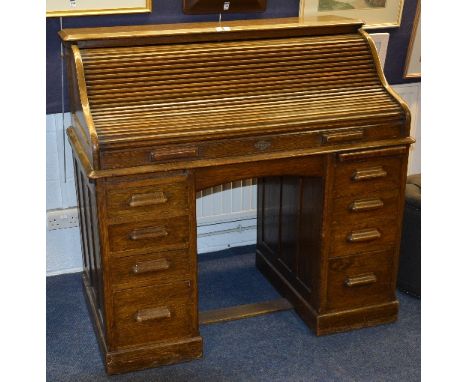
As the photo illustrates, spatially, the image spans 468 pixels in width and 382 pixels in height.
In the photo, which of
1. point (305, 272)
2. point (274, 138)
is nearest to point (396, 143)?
point (274, 138)

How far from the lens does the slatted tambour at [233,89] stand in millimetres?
2512

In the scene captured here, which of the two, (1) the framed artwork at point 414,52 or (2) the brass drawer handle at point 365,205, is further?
(1) the framed artwork at point 414,52

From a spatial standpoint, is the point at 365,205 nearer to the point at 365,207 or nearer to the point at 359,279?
the point at 365,207

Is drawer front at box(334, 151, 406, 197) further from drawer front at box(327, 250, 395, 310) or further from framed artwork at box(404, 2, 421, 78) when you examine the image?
framed artwork at box(404, 2, 421, 78)

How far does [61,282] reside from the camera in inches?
139

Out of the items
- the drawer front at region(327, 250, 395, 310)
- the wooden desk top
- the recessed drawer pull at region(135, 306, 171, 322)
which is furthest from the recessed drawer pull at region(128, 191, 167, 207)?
the drawer front at region(327, 250, 395, 310)

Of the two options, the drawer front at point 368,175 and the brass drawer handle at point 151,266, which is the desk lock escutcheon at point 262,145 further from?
the brass drawer handle at point 151,266

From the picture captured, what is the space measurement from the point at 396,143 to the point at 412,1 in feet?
4.09

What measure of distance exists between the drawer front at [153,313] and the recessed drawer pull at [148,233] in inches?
9.8

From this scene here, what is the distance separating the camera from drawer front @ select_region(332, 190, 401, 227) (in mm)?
2848

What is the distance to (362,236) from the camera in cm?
292

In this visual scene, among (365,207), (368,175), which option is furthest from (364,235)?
(368,175)

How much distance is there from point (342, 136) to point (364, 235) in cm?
52

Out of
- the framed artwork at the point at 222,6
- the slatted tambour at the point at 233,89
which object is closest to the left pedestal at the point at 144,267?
the slatted tambour at the point at 233,89
